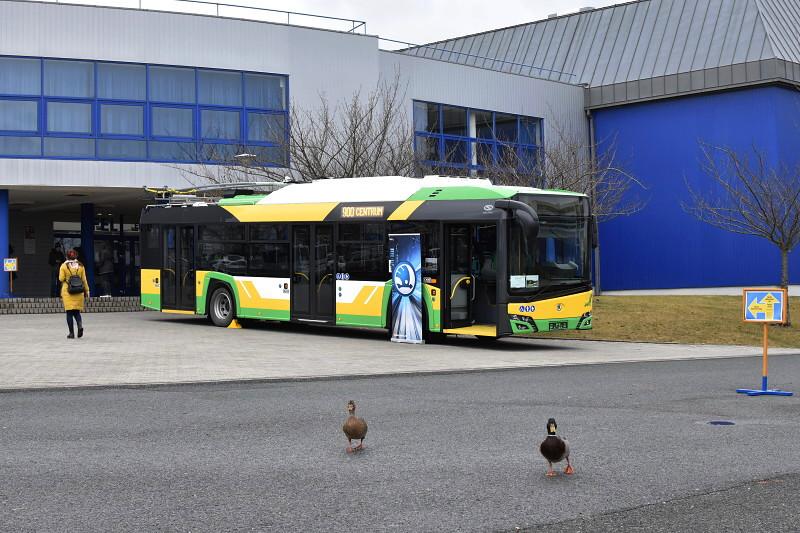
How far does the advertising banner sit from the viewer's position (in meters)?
20.4

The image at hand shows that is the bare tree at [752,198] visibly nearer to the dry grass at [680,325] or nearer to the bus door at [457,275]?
the dry grass at [680,325]

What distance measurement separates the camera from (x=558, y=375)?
15.3 m

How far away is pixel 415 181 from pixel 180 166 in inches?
491

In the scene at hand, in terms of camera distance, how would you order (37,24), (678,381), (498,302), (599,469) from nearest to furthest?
(599,469)
(678,381)
(498,302)
(37,24)

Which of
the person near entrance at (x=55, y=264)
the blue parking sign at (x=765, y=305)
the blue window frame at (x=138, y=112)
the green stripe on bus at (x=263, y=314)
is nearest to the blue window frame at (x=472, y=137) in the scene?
the blue window frame at (x=138, y=112)

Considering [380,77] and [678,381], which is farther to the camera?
[380,77]

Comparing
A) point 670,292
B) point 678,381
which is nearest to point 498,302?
point 678,381

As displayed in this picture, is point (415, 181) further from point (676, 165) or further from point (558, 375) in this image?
point (676, 165)

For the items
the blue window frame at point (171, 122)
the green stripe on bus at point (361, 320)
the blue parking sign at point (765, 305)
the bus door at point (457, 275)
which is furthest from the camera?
the blue window frame at point (171, 122)

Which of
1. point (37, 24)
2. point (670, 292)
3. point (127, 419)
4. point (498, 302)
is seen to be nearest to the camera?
point (127, 419)

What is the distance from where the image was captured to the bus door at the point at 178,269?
2578 cm

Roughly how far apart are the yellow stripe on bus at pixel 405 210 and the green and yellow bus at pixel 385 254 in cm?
3

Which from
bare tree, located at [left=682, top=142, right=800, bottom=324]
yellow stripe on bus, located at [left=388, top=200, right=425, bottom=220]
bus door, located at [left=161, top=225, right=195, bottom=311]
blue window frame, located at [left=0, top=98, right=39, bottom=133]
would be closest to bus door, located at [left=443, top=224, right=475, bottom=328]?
yellow stripe on bus, located at [left=388, top=200, right=425, bottom=220]

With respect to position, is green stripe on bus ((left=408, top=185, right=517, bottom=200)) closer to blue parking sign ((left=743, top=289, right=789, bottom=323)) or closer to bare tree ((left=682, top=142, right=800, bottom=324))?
blue parking sign ((left=743, top=289, right=789, bottom=323))
